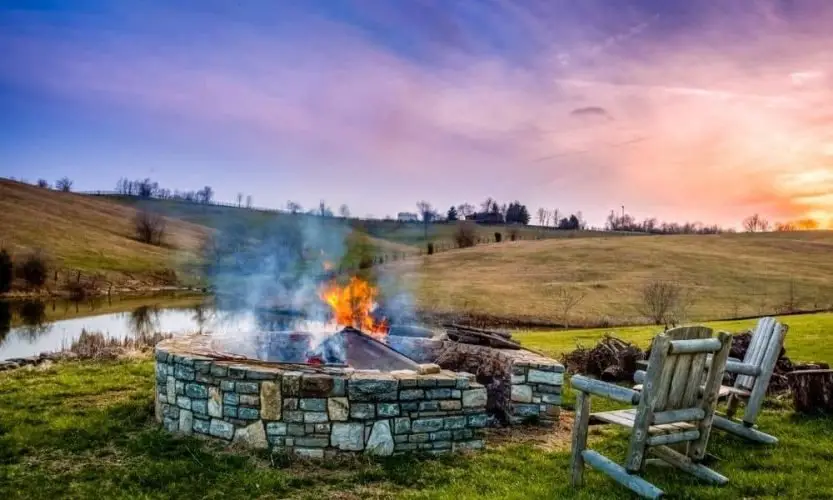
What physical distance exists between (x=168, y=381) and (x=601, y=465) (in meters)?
5.72

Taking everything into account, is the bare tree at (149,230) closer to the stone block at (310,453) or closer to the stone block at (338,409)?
the stone block at (310,453)

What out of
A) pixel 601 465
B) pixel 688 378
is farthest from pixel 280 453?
pixel 688 378

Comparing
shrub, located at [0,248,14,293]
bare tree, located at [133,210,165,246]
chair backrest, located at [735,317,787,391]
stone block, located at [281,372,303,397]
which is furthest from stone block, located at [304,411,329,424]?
bare tree, located at [133,210,165,246]

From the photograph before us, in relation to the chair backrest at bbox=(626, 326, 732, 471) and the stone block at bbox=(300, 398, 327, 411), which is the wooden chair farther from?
the stone block at bbox=(300, 398, 327, 411)

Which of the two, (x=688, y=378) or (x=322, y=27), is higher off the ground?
(x=322, y=27)

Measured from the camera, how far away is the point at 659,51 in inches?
632

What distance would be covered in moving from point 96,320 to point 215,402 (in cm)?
2904

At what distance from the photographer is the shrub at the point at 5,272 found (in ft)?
142

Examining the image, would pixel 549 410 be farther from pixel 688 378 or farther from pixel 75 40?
pixel 75 40

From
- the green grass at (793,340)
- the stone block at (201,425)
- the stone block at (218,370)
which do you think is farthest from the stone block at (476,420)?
the green grass at (793,340)

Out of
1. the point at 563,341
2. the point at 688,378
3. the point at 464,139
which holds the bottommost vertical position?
the point at 563,341

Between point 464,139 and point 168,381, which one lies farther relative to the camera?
point 464,139

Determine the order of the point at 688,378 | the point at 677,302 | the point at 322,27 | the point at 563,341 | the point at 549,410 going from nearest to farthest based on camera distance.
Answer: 1. the point at 688,378
2. the point at 549,410
3. the point at 322,27
4. the point at 563,341
5. the point at 677,302

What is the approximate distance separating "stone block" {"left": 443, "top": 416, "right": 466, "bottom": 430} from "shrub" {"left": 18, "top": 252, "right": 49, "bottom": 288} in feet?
162
